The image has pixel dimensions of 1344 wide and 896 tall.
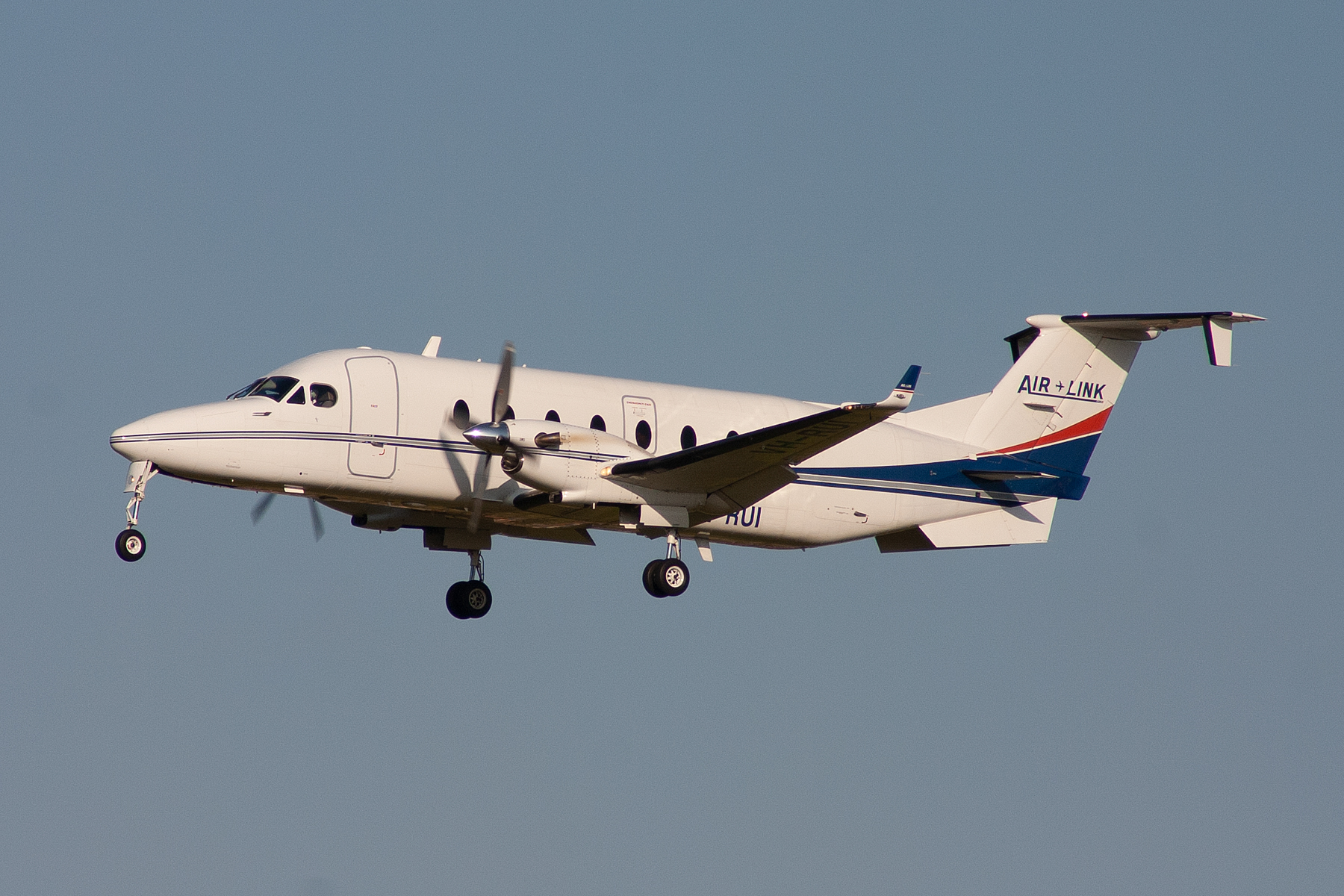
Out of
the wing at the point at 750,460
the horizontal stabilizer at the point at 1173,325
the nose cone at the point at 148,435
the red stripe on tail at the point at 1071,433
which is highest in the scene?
the horizontal stabilizer at the point at 1173,325

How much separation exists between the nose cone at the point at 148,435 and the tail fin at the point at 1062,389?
12.4m

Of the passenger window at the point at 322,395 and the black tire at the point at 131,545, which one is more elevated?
the passenger window at the point at 322,395

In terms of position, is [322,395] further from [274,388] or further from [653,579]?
[653,579]

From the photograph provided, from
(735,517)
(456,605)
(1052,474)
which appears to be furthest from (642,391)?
(1052,474)

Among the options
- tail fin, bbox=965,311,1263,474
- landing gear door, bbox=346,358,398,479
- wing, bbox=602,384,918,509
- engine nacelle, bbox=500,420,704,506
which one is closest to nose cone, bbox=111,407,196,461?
landing gear door, bbox=346,358,398,479

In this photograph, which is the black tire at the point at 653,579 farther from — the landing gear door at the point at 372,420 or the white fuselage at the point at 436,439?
the landing gear door at the point at 372,420

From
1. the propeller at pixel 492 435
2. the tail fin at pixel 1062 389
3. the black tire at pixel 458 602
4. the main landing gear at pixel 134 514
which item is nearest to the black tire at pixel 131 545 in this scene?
the main landing gear at pixel 134 514

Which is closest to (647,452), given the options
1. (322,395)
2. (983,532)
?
(322,395)

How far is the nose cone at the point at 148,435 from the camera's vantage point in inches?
808

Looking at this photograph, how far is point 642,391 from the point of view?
23.8 metres

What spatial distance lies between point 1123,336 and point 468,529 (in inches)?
435

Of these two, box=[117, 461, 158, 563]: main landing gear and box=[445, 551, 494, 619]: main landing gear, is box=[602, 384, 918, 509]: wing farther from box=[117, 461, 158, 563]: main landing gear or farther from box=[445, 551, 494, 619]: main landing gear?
box=[117, 461, 158, 563]: main landing gear

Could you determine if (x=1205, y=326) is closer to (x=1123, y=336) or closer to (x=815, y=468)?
(x=1123, y=336)

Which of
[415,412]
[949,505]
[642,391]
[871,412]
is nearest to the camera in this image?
[871,412]
